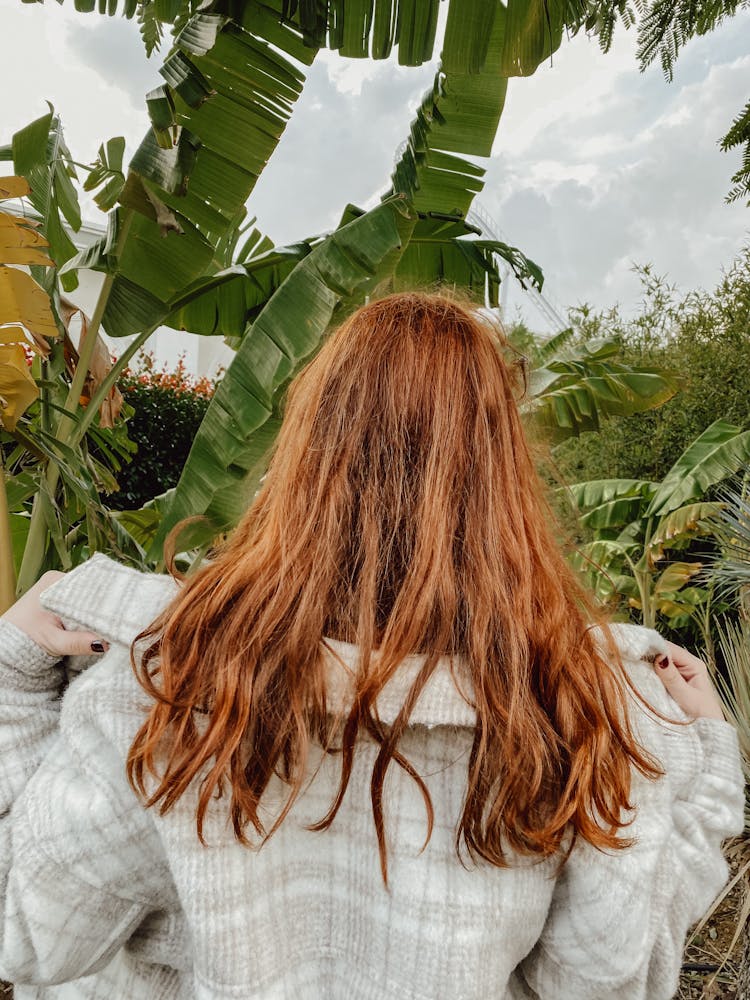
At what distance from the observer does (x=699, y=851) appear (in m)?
0.90

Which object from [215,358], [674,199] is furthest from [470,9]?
[215,358]

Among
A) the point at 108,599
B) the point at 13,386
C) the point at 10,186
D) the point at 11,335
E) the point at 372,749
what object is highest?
the point at 10,186

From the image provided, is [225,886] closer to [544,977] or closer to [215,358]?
[544,977]

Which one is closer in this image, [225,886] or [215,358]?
[225,886]

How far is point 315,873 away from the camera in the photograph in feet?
2.86

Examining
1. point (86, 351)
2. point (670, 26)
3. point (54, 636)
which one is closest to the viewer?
point (54, 636)

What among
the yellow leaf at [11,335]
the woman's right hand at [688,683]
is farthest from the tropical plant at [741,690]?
the yellow leaf at [11,335]

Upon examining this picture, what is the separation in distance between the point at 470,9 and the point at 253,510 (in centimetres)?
182

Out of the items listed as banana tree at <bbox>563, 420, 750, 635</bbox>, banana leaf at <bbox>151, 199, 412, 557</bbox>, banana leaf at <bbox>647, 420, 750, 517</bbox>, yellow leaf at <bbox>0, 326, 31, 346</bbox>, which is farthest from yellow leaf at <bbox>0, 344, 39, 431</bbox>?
banana leaf at <bbox>647, 420, 750, 517</bbox>

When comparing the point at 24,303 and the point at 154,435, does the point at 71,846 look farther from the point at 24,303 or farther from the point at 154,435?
the point at 154,435

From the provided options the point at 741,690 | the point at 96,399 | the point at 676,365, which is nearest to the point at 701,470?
the point at 676,365

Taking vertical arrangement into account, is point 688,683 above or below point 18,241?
below

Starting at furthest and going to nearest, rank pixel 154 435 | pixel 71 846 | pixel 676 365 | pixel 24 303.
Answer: pixel 154 435, pixel 676 365, pixel 24 303, pixel 71 846

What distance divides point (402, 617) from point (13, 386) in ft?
5.28
